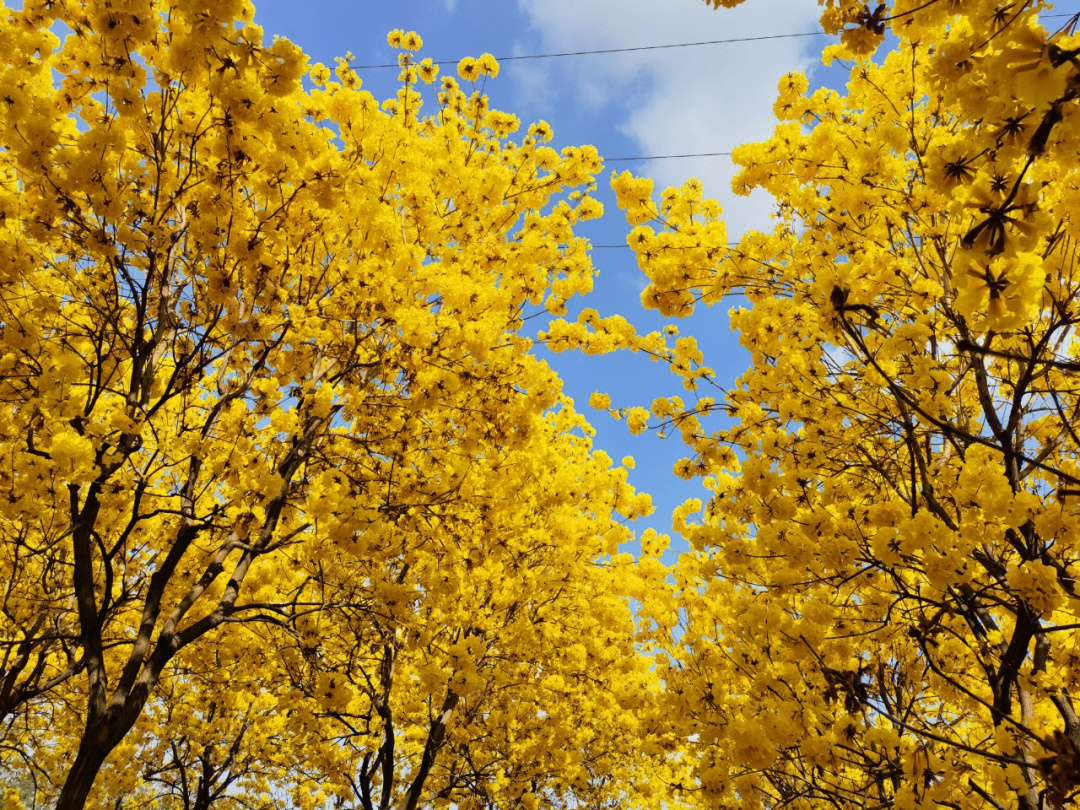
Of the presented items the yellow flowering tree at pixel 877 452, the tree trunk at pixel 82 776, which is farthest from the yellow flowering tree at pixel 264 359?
the yellow flowering tree at pixel 877 452

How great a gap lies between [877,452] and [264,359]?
195 inches

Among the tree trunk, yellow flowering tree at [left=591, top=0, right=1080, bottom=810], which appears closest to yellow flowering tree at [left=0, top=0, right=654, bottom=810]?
the tree trunk

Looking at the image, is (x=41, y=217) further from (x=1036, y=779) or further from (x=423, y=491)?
(x=1036, y=779)

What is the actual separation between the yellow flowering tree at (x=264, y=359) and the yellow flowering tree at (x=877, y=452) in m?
1.33

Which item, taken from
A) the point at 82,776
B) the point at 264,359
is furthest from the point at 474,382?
the point at 82,776

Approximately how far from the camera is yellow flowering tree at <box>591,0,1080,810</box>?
3.07 meters

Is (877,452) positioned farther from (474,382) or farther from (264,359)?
(264,359)

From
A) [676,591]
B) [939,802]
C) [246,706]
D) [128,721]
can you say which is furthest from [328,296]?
[246,706]

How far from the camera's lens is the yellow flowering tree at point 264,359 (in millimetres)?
3434

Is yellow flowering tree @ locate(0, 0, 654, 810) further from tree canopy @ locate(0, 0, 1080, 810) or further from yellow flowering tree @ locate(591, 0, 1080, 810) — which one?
yellow flowering tree @ locate(591, 0, 1080, 810)

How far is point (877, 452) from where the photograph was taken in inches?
201

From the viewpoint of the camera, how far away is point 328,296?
4891mm

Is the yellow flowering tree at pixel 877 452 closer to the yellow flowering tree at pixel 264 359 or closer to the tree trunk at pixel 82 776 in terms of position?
the yellow flowering tree at pixel 264 359

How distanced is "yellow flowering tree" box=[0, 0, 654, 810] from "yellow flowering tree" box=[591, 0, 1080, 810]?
4.36 ft
